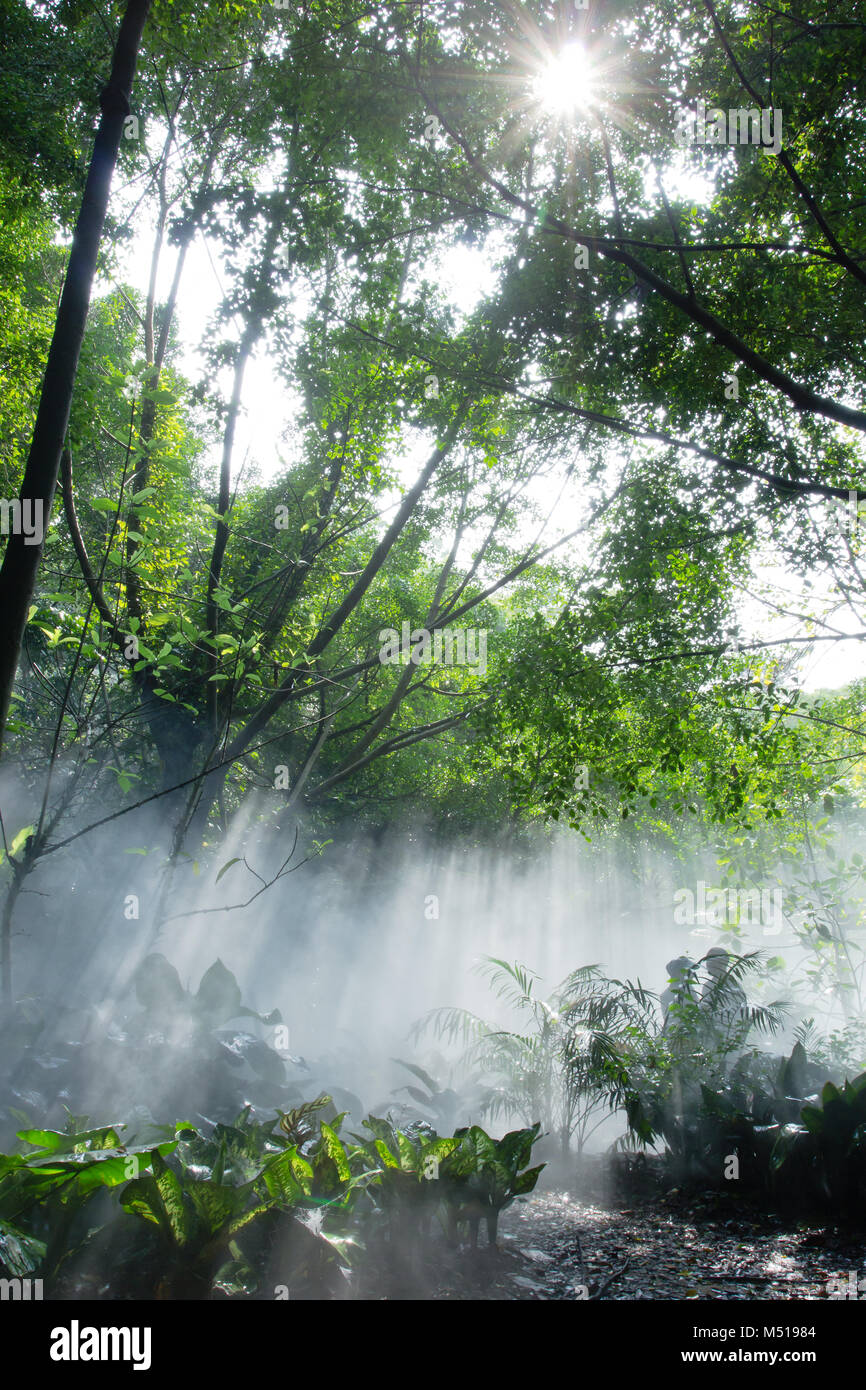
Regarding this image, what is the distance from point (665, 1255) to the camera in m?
4.84

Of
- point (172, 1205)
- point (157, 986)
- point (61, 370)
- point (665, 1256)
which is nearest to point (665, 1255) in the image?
point (665, 1256)

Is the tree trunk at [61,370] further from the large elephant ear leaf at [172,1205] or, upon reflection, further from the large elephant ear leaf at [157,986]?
the large elephant ear leaf at [157,986]

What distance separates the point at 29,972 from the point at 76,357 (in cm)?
980

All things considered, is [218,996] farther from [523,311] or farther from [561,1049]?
[523,311]

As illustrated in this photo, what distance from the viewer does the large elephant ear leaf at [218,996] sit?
9031 mm

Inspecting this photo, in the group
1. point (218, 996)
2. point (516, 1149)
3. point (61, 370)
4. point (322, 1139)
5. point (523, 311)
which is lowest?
point (516, 1149)

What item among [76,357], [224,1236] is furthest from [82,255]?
[224,1236]

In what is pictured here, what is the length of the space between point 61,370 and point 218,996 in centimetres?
855

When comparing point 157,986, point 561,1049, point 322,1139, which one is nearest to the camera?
point 322,1139

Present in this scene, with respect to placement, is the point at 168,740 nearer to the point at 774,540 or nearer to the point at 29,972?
the point at 29,972

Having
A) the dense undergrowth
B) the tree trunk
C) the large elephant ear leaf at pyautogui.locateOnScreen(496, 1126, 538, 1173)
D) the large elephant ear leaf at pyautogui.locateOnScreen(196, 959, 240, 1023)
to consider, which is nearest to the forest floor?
the dense undergrowth

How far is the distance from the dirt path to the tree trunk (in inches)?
169

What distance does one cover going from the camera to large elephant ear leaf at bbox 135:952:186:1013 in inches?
328

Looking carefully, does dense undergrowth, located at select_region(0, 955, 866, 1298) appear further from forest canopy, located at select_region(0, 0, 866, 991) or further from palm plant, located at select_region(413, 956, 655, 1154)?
forest canopy, located at select_region(0, 0, 866, 991)
